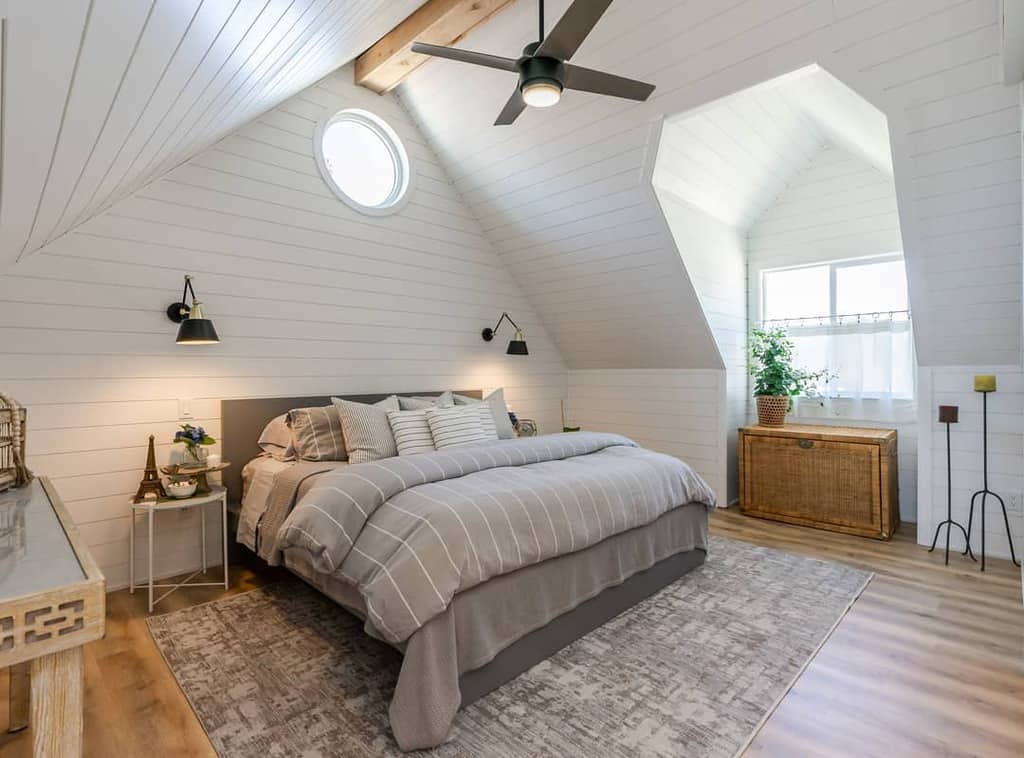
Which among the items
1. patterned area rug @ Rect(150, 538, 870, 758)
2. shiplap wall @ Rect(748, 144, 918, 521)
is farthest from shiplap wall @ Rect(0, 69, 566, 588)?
shiplap wall @ Rect(748, 144, 918, 521)

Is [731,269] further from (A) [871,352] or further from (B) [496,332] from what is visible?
(B) [496,332]

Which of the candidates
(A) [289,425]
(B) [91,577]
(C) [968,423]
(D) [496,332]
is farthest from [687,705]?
(D) [496,332]

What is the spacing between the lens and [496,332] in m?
5.02

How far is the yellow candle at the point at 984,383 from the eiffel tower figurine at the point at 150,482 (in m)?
4.76

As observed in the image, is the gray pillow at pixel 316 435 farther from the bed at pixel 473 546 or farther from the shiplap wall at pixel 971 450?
the shiplap wall at pixel 971 450

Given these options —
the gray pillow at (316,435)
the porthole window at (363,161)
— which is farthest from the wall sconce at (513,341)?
the gray pillow at (316,435)

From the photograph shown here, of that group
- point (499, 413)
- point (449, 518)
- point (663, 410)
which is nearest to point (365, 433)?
point (499, 413)

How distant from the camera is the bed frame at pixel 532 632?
2.09 meters

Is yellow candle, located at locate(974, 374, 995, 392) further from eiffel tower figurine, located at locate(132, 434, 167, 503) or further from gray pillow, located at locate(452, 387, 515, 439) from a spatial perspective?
eiffel tower figurine, located at locate(132, 434, 167, 503)

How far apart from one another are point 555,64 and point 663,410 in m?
3.52

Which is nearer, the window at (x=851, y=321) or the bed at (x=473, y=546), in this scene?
the bed at (x=473, y=546)

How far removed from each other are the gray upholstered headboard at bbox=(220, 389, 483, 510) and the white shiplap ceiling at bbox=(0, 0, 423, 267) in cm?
129

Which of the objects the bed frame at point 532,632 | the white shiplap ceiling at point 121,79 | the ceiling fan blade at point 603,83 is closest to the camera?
the white shiplap ceiling at point 121,79

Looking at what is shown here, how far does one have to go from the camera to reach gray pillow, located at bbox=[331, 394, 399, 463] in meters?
3.16
